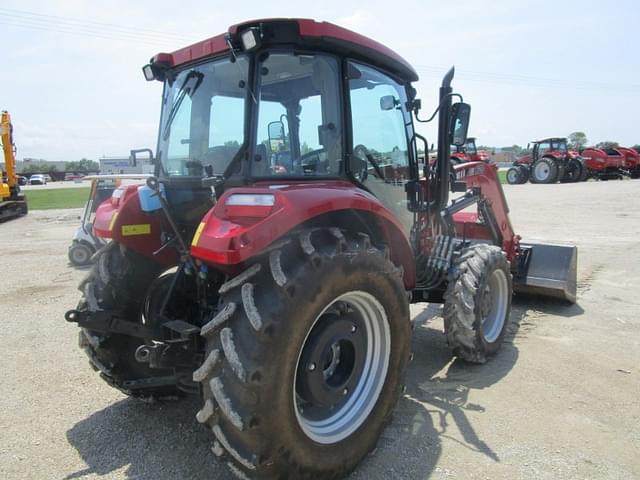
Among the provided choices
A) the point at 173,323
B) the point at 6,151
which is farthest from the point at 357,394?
the point at 6,151

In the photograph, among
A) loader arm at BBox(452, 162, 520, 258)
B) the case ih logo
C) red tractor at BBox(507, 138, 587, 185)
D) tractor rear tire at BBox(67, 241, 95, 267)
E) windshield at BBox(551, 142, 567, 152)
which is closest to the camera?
the case ih logo

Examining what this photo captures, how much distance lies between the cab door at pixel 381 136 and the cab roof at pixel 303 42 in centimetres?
11

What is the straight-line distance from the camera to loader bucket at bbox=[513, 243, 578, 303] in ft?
17.5

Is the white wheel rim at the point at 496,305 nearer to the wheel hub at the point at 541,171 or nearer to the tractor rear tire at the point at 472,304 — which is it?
the tractor rear tire at the point at 472,304

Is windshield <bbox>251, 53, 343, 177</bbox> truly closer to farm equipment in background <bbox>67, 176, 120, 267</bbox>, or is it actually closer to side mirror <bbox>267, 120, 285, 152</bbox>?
side mirror <bbox>267, 120, 285, 152</bbox>

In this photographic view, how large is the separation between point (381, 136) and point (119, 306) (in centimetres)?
219

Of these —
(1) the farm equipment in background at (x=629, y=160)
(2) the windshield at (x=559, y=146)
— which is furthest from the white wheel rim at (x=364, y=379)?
(1) the farm equipment in background at (x=629, y=160)

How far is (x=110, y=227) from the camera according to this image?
3.17 meters

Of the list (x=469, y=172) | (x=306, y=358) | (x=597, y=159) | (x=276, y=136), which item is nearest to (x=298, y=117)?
(x=276, y=136)

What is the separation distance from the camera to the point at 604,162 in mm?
26828

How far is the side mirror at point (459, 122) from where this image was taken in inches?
144

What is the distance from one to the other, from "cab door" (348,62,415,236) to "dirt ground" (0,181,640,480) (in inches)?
56.3

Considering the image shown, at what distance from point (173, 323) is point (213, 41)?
1.69 metres

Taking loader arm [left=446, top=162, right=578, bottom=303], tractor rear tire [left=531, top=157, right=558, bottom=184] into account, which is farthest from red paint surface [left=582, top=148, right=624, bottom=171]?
loader arm [left=446, top=162, right=578, bottom=303]
